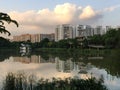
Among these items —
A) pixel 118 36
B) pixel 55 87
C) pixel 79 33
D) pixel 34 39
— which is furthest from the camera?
pixel 34 39

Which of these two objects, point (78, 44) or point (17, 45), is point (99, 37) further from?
point (17, 45)

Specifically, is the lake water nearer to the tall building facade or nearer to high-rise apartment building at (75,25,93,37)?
high-rise apartment building at (75,25,93,37)

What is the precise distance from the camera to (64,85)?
1084 centimetres

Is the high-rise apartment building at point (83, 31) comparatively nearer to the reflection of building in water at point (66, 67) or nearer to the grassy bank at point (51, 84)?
the reflection of building in water at point (66, 67)

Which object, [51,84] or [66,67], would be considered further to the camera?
[66,67]

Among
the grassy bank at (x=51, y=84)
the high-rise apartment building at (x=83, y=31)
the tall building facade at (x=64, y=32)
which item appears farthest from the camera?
the tall building facade at (x=64, y=32)

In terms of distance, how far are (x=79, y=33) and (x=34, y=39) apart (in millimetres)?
35819

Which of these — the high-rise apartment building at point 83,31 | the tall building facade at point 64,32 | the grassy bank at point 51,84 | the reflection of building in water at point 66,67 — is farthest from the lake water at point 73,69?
the tall building facade at point 64,32

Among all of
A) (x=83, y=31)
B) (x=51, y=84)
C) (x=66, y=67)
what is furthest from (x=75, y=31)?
(x=51, y=84)

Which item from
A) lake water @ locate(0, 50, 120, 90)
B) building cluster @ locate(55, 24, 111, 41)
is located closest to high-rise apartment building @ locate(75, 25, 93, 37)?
building cluster @ locate(55, 24, 111, 41)

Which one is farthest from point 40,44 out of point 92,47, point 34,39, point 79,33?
point 34,39

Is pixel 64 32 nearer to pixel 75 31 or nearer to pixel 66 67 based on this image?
pixel 75 31

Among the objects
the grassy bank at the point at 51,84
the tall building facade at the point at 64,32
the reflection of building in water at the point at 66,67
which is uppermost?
the tall building facade at the point at 64,32

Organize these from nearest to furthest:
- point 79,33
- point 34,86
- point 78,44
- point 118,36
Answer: point 34,86, point 118,36, point 78,44, point 79,33
